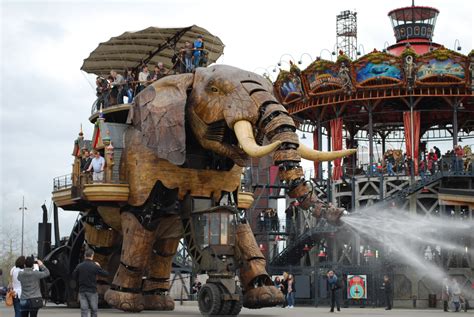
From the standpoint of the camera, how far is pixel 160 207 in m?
22.4

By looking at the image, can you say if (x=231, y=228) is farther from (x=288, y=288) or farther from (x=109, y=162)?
(x=288, y=288)

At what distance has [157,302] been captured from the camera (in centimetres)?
2384

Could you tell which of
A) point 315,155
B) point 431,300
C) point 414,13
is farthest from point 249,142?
point 414,13

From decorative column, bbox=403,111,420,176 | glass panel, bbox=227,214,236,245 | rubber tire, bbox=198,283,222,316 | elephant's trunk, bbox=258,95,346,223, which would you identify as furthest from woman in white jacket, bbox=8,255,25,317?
decorative column, bbox=403,111,420,176

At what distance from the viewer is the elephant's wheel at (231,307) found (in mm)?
20312

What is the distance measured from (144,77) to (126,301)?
7.41 m

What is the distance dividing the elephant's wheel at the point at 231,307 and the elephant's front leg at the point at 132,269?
108 inches

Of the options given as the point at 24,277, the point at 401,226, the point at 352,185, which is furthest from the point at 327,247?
the point at 24,277

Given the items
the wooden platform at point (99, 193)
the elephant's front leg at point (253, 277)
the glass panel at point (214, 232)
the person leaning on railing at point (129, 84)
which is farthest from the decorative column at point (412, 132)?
the glass panel at point (214, 232)

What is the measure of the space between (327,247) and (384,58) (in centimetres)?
925

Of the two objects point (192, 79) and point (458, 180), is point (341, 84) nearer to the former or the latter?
point (458, 180)

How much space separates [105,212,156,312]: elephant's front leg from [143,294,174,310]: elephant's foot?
3.98 ft

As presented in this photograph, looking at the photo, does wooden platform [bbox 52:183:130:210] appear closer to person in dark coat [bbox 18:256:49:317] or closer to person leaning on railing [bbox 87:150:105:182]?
person leaning on railing [bbox 87:150:105:182]

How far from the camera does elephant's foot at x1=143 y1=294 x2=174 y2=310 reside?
77.7 ft
